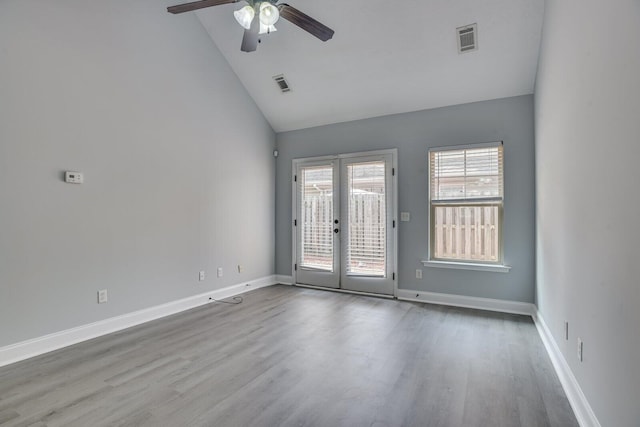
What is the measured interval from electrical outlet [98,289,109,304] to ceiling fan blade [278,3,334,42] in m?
3.17

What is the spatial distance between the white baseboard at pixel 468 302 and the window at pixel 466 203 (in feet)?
1.61

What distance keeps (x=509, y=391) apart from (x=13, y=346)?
3.84 m

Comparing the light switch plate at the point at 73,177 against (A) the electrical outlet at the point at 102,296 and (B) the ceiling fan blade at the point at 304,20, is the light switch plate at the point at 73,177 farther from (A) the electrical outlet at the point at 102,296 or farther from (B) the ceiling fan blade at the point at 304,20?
(B) the ceiling fan blade at the point at 304,20

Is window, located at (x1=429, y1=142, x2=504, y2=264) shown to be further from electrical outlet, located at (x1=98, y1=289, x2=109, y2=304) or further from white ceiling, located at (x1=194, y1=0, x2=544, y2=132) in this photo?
electrical outlet, located at (x1=98, y1=289, x2=109, y2=304)

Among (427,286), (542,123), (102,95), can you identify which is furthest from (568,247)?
(102,95)

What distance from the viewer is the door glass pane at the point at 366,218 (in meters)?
4.88

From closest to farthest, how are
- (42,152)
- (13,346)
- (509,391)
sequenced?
(509,391)
(13,346)
(42,152)

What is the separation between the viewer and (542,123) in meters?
3.37

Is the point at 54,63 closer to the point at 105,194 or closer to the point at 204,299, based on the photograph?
the point at 105,194

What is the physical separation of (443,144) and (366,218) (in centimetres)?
151

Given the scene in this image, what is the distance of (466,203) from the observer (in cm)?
430

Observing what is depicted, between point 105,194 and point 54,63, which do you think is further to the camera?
point 105,194

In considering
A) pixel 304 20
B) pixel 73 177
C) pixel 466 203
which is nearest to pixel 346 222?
pixel 466 203

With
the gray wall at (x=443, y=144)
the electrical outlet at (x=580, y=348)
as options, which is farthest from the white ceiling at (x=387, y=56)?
the electrical outlet at (x=580, y=348)
